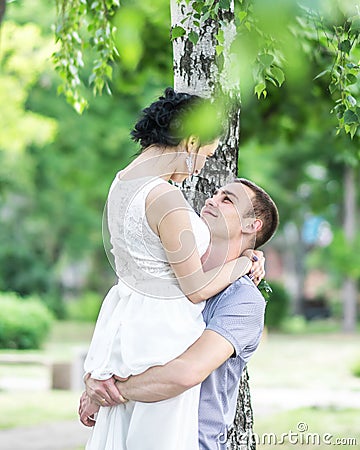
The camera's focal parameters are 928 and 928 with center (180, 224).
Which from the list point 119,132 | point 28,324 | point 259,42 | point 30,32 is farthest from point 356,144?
point 119,132

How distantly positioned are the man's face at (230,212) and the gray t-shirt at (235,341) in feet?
0.53

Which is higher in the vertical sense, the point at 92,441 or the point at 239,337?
the point at 239,337

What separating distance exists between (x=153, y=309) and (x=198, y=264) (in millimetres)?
199

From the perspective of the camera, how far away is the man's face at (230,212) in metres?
2.92

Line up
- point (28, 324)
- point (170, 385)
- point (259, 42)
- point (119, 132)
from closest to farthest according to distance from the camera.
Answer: point (170, 385) → point (259, 42) → point (28, 324) → point (119, 132)

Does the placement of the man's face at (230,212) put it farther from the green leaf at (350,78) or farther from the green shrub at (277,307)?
the green shrub at (277,307)

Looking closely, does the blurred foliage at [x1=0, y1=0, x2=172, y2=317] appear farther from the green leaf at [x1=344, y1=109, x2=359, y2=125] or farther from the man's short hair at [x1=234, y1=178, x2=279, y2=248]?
the man's short hair at [x1=234, y1=178, x2=279, y2=248]

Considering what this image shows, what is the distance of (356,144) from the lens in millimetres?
7352

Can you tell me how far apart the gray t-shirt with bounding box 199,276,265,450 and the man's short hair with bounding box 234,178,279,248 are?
0.50ft

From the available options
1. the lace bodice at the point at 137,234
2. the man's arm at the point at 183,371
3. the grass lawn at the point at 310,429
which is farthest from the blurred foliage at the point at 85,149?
the man's arm at the point at 183,371

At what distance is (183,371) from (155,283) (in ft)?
0.96

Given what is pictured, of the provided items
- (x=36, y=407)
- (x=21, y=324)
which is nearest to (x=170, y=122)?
(x=36, y=407)

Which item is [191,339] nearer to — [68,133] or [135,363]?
[135,363]

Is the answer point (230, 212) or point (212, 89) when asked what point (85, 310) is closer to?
point (212, 89)
